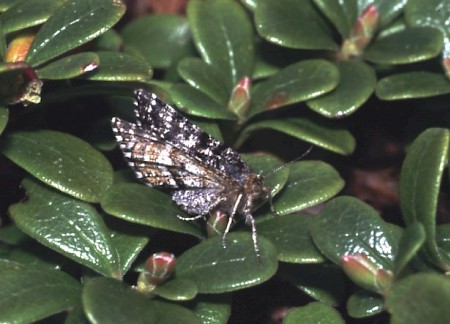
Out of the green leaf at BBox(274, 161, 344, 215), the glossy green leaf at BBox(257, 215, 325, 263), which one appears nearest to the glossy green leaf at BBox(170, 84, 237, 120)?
the green leaf at BBox(274, 161, 344, 215)

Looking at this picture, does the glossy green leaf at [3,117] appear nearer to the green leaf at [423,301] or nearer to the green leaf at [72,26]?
the green leaf at [72,26]

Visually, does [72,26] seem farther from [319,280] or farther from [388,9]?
[388,9]

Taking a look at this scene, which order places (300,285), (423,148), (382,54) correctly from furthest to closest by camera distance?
(382,54), (300,285), (423,148)

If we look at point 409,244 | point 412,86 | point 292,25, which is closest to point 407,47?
point 412,86

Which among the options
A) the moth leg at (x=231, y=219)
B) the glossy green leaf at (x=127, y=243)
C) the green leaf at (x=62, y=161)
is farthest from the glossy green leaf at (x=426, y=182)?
the green leaf at (x=62, y=161)

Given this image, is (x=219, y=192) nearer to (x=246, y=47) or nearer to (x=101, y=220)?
(x=101, y=220)

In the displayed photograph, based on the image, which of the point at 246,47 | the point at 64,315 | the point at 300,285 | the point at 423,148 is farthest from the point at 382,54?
the point at 64,315
